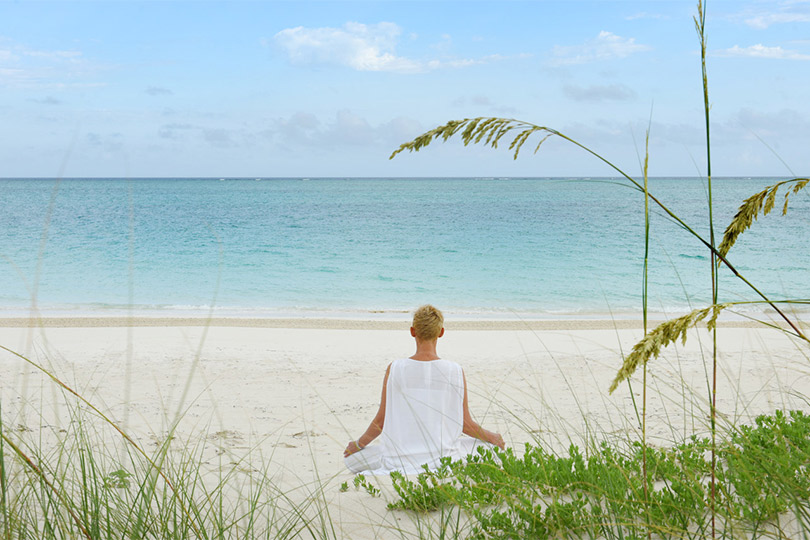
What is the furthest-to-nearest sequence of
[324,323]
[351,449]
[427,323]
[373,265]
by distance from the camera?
[373,265] → [324,323] → [427,323] → [351,449]

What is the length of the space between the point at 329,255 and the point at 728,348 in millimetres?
20263

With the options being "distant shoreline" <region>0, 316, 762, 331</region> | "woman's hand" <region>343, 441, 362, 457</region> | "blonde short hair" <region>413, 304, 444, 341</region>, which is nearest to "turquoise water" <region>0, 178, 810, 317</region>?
"distant shoreline" <region>0, 316, 762, 331</region>

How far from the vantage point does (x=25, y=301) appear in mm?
16859

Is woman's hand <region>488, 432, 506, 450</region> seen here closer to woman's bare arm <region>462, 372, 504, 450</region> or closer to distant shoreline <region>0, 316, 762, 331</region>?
woman's bare arm <region>462, 372, 504, 450</region>

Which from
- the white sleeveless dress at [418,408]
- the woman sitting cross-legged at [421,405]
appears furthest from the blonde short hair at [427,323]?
the white sleeveless dress at [418,408]

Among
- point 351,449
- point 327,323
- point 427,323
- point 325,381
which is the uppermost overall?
point 427,323

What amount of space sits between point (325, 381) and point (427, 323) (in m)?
4.27

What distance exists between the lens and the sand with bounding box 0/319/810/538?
17.3ft

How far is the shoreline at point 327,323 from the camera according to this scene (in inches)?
515

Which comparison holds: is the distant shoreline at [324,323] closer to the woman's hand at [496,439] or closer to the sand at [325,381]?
the sand at [325,381]

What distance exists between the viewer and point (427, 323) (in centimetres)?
462

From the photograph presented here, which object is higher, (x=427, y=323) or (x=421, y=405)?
(x=427, y=323)

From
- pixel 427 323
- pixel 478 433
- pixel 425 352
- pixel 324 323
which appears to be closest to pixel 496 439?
pixel 478 433

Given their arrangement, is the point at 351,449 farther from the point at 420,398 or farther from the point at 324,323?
the point at 324,323
